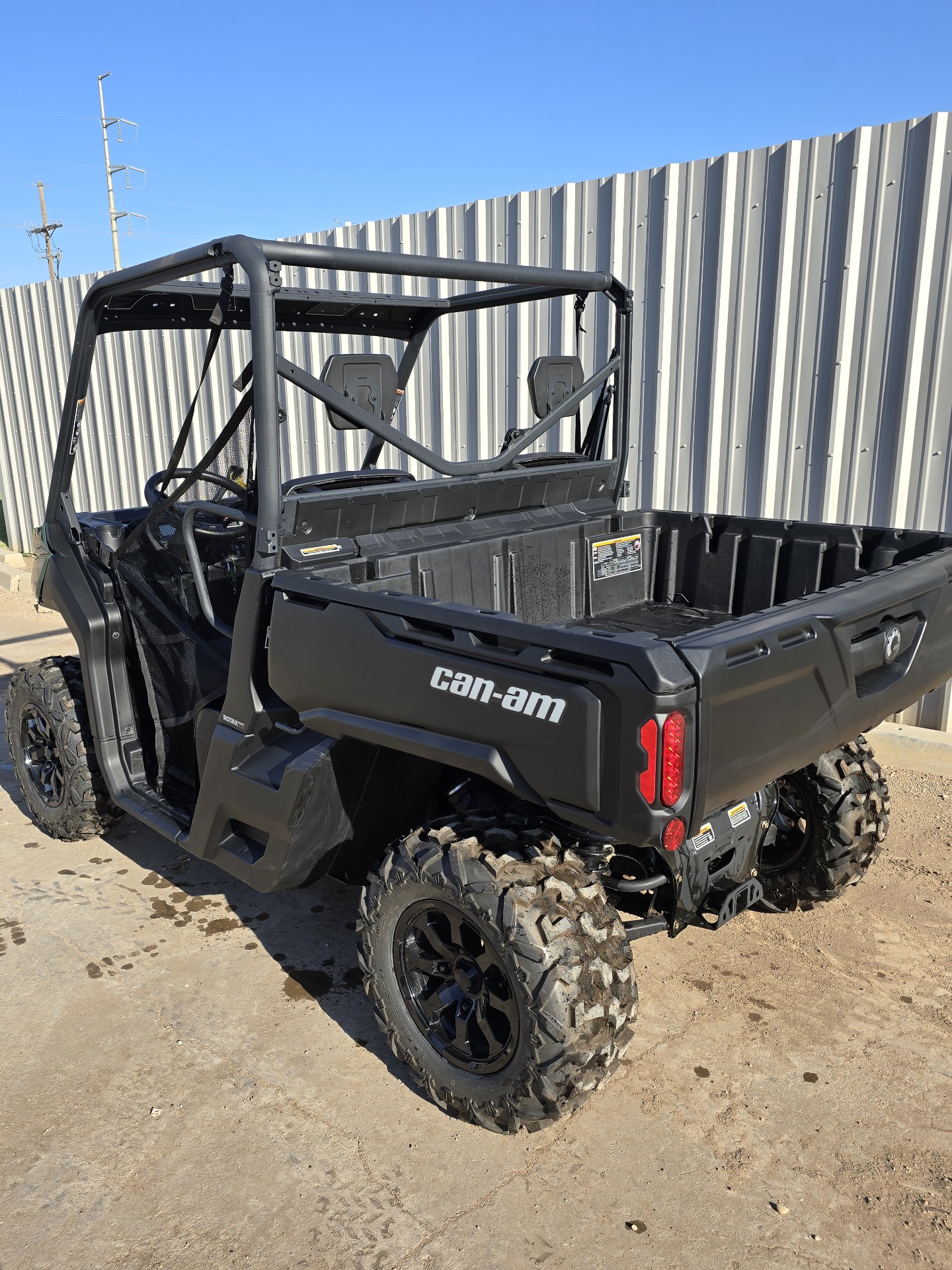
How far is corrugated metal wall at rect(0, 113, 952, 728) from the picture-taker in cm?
490

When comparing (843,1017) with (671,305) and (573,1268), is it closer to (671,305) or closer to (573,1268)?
(573,1268)

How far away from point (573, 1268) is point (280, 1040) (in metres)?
1.18

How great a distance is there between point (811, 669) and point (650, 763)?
2.00 ft

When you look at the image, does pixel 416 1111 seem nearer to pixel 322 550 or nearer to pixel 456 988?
pixel 456 988

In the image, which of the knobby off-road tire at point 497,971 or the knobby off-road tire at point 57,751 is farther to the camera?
the knobby off-road tire at point 57,751

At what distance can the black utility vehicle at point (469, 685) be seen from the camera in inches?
89.3

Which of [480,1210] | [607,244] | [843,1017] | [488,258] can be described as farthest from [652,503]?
[480,1210]

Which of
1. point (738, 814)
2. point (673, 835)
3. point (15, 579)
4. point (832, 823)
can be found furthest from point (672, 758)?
point (15, 579)

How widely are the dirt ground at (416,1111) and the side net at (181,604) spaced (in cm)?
68

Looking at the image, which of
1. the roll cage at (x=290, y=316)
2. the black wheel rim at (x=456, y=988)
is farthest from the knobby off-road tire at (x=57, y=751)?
the black wheel rim at (x=456, y=988)

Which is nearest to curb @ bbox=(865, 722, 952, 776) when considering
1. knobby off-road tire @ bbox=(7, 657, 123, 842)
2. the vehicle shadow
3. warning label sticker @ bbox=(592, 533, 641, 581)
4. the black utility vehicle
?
the black utility vehicle

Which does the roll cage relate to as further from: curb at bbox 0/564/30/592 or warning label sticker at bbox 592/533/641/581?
curb at bbox 0/564/30/592

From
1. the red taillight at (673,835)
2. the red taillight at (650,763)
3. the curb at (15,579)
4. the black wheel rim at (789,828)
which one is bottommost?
the curb at (15,579)

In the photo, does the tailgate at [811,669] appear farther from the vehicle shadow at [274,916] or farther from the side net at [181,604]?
the side net at [181,604]
